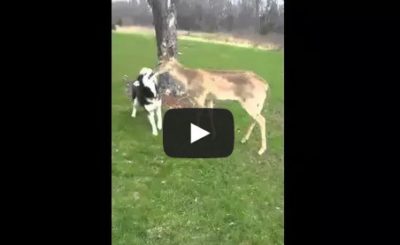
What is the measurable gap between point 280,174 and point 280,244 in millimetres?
282

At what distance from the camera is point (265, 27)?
7.69 ft

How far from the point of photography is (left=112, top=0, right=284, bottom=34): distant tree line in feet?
7.48

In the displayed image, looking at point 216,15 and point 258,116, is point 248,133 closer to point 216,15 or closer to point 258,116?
point 258,116

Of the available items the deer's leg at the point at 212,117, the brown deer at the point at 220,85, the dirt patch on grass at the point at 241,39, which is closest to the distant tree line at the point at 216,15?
the dirt patch on grass at the point at 241,39

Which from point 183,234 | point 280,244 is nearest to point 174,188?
point 183,234

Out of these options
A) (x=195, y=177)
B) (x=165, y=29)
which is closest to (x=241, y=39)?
(x=165, y=29)

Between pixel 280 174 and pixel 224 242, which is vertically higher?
pixel 280 174

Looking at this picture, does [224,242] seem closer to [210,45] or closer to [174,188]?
[174,188]

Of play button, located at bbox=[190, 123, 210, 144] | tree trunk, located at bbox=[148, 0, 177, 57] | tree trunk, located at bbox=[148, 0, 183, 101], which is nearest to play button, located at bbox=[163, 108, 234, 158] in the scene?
play button, located at bbox=[190, 123, 210, 144]

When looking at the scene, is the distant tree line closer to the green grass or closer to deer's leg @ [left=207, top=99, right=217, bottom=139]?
the green grass

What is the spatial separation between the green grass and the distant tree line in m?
0.07

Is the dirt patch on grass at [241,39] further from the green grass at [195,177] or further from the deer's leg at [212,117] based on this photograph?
the deer's leg at [212,117]

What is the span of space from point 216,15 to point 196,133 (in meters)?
0.46
